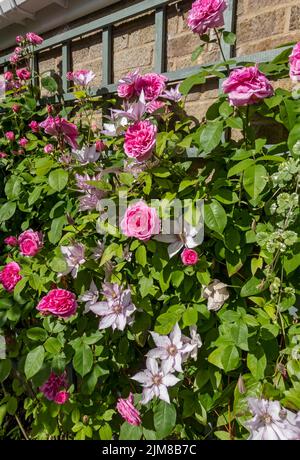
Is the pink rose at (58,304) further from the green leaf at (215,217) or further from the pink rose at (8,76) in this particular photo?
the pink rose at (8,76)

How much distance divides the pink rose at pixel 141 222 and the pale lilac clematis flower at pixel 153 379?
0.41 metres

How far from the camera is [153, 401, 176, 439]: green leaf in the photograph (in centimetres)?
122

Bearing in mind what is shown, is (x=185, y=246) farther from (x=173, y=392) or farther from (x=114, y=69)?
(x=114, y=69)

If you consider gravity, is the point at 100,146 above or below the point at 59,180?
above

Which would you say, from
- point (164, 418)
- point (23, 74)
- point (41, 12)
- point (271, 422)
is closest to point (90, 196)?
point (164, 418)

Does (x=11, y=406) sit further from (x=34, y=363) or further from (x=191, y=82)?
(x=191, y=82)

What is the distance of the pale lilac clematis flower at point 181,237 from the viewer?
115 centimetres

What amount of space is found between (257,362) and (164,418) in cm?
38

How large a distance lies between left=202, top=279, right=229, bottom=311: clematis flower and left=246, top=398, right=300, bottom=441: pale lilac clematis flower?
1.00 feet

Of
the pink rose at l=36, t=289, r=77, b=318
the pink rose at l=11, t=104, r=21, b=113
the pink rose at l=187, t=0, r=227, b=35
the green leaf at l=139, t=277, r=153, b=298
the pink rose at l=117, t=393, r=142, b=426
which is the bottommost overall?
the pink rose at l=117, t=393, r=142, b=426

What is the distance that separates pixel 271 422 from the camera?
928 millimetres

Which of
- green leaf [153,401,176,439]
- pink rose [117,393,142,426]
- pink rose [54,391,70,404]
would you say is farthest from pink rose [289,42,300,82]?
pink rose [54,391,70,404]

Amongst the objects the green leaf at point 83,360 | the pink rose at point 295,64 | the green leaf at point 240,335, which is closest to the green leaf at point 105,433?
the green leaf at point 83,360

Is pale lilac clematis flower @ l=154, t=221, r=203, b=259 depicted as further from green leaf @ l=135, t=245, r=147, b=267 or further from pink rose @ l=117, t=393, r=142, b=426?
pink rose @ l=117, t=393, r=142, b=426
